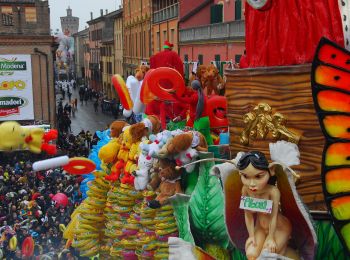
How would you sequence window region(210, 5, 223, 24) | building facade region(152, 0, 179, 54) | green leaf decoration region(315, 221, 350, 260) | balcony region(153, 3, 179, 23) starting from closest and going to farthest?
green leaf decoration region(315, 221, 350, 260)
window region(210, 5, 223, 24)
balcony region(153, 3, 179, 23)
building facade region(152, 0, 179, 54)

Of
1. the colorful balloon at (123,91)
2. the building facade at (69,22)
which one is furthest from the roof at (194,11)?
the building facade at (69,22)

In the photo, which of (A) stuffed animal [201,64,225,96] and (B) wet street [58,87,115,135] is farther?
(B) wet street [58,87,115,135]

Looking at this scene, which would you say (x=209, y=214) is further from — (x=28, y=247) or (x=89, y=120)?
(x=89, y=120)

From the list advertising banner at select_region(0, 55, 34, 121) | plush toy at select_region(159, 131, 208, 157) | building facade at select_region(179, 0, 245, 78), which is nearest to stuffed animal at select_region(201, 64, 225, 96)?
plush toy at select_region(159, 131, 208, 157)

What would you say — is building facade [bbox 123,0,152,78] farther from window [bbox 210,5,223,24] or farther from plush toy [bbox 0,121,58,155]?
plush toy [bbox 0,121,58,155]

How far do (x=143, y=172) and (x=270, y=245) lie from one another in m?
3.24

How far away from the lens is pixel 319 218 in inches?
209

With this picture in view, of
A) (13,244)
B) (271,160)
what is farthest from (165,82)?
(13,244)

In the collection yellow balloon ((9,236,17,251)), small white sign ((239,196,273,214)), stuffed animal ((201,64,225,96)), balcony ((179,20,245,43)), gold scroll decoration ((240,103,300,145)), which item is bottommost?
yellow balloon ((9,236,17,251))

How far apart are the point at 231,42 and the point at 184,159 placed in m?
17.0

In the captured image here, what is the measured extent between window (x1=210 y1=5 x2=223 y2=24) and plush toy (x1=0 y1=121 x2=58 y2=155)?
2174 centimetres

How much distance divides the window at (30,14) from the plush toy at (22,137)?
67.9 feet

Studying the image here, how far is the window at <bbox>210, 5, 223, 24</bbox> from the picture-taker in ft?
94.1

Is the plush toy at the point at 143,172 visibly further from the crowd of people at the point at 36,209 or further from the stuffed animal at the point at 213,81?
the crowd of people at the point at 36,209
